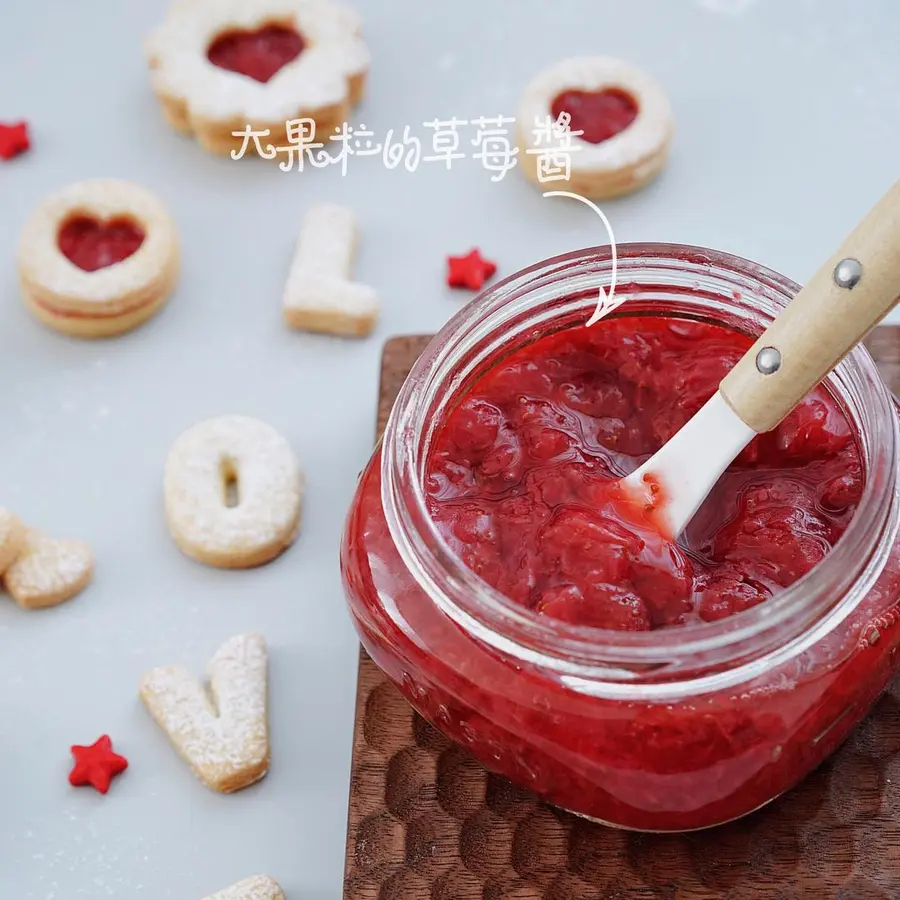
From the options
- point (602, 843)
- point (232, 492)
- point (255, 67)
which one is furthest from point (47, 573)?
point (255, 67)

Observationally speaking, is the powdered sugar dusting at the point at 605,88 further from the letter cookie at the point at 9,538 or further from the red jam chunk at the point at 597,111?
the letter cookie at the point at 9,538

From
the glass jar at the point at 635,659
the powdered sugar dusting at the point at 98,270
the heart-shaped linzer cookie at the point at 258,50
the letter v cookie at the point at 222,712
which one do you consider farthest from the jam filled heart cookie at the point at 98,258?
the glass jar at the point at 635,659

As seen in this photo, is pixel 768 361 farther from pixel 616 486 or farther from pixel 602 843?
pixel 602 843

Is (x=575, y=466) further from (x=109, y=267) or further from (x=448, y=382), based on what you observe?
(x=109, y=267)

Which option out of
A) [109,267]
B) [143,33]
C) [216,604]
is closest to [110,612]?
[216,604]

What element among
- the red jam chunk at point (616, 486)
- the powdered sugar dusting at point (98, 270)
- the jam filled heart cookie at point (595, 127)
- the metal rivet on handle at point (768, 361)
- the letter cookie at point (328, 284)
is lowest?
the powdered sugar dusting at point (98, 270)

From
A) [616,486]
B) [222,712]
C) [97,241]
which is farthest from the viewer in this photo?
[97,241]

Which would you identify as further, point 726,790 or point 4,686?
point 4,686
